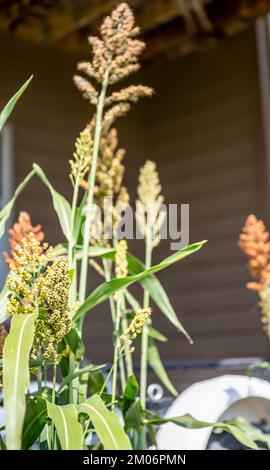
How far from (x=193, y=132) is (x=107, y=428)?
4.82 metres

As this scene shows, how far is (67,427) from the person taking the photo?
82cm

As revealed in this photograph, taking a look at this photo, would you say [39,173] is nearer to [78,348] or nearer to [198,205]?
[78,348]

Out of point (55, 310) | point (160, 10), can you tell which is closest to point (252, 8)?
point (160, 10)

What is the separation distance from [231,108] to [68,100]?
4.32 feet

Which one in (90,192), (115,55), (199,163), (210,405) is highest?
(199,163)

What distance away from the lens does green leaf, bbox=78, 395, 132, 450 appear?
→ 0.80 metres

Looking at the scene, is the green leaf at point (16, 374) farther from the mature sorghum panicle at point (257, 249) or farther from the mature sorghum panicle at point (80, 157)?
the mature sorghum panicle at point (257, 249)

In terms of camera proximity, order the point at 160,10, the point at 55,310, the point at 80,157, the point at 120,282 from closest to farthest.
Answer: the point at 55,310 < the point at 120,282 < the point at 80,157 < the point at 160,10

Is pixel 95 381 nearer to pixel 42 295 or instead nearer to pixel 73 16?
pixel 42 295

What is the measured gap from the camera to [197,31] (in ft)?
17.4

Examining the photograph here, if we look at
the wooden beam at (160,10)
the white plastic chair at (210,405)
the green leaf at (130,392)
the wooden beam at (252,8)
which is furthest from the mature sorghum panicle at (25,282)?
the wooden beam at (252,8)

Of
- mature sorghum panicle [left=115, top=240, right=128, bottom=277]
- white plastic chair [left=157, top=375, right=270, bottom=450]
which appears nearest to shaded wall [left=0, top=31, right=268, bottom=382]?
white plastic chair [left=157, top=375, right=270, bottom=450]

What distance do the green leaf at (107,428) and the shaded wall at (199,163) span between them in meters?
4.09

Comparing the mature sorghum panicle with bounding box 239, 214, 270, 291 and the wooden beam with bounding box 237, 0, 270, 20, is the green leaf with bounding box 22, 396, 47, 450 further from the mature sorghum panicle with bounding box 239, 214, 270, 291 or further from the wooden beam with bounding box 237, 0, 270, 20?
the wooden beam with bounding box 237, 0, 270, 20
